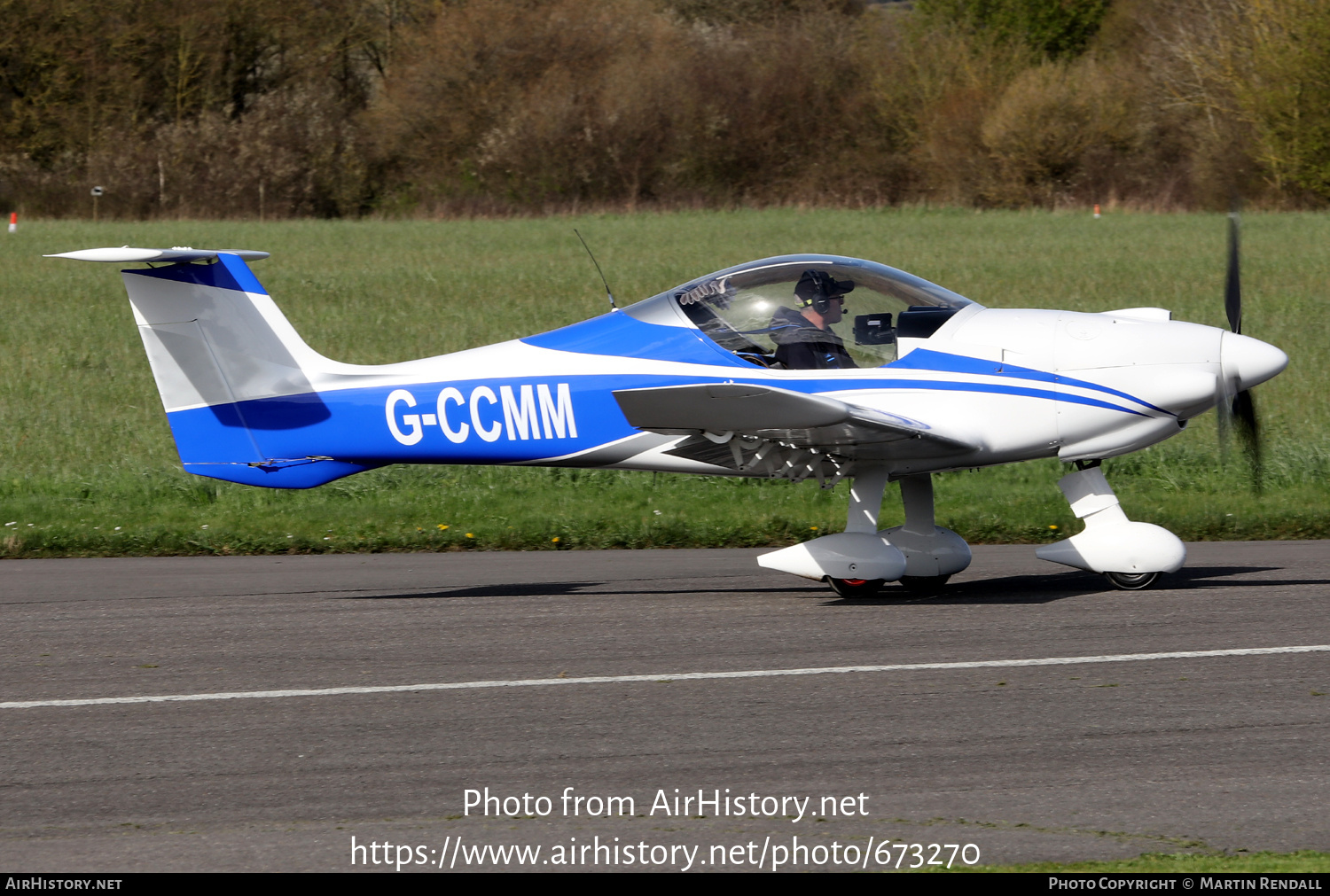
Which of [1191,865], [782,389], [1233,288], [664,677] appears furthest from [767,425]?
[1191,865]

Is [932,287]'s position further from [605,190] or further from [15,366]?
[605,190]

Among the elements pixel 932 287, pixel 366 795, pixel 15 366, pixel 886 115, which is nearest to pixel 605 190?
pixel 886 115

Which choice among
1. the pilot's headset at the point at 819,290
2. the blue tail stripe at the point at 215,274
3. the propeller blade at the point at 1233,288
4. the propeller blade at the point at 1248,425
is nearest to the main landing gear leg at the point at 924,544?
the pilot's headset at the point at 819,290

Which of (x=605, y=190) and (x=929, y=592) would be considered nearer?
(x=929, y=592)

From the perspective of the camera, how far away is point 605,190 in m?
55.2

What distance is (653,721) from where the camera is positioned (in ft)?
18.8

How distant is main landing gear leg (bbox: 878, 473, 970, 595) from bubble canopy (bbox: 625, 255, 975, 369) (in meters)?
0.91

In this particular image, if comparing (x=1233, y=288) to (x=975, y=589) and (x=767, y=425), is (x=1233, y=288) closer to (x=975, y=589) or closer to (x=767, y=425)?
(x=975, y=589)

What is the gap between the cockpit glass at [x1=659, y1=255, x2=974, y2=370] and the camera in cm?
815

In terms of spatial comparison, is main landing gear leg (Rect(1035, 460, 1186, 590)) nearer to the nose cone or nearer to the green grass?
the nose cone

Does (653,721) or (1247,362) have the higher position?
(1247,362)

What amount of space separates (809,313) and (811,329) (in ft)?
0.31

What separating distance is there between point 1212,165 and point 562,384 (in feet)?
149

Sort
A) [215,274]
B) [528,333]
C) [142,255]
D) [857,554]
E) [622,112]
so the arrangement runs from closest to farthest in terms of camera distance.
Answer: [142,255] < [857,554] < [215,274] < [528,333] < [622,112]
